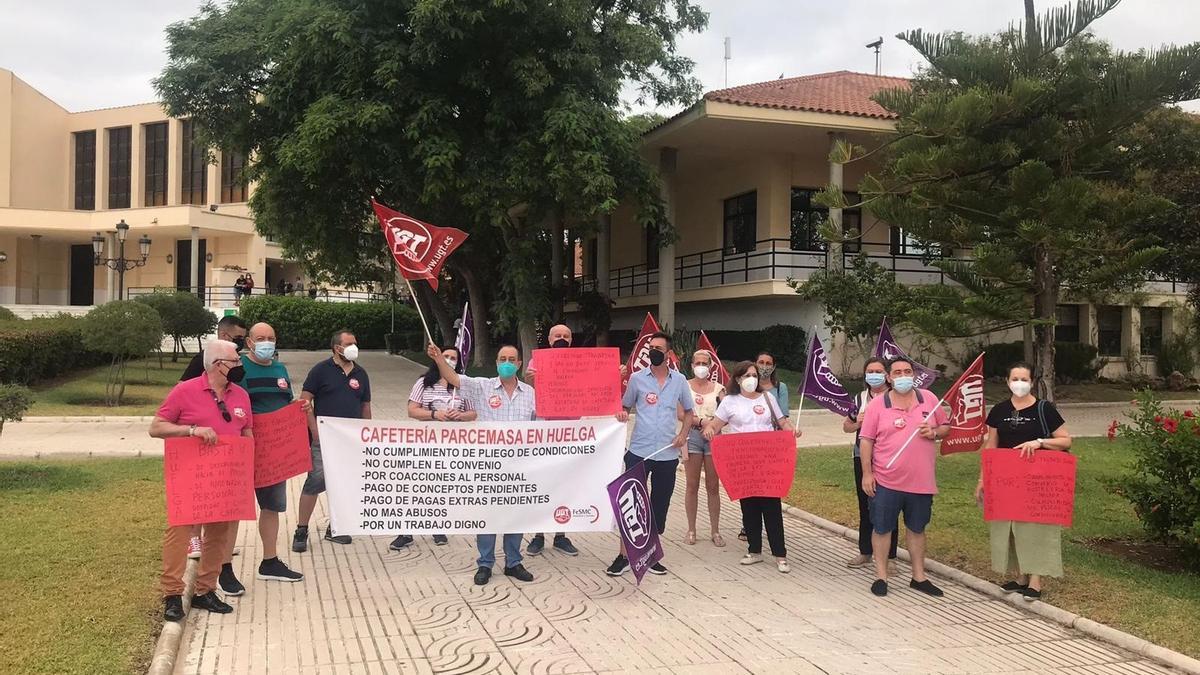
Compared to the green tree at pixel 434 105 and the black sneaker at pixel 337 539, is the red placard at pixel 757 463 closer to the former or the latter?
the black sneaker at pixel 337 539

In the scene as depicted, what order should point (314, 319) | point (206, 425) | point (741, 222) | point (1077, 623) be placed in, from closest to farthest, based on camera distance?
point (206, 425) → point (1077, 623) → point (741, 222) → point (314, 319)

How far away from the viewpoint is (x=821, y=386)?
8414 millimetres

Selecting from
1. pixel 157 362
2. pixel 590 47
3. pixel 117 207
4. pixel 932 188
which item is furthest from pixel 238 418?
pixel 117 207

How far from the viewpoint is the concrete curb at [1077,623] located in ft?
16.2

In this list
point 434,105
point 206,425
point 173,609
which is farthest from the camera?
point 434,105

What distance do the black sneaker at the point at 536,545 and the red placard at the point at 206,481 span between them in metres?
2.37

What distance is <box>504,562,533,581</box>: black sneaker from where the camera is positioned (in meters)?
6.31

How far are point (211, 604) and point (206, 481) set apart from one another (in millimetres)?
829

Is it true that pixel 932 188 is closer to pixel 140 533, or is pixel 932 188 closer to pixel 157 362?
pixel 140 533

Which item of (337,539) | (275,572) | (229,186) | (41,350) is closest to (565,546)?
(337,539)

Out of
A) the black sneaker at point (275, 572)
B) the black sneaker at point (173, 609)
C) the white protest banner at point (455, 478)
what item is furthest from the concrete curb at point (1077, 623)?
the black sneaker at point (173, 609)

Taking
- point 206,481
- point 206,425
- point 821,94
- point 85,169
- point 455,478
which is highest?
point 85,169

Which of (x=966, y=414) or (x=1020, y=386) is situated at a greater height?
(x=1020, y=386)

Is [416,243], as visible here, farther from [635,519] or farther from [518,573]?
[635,519]
